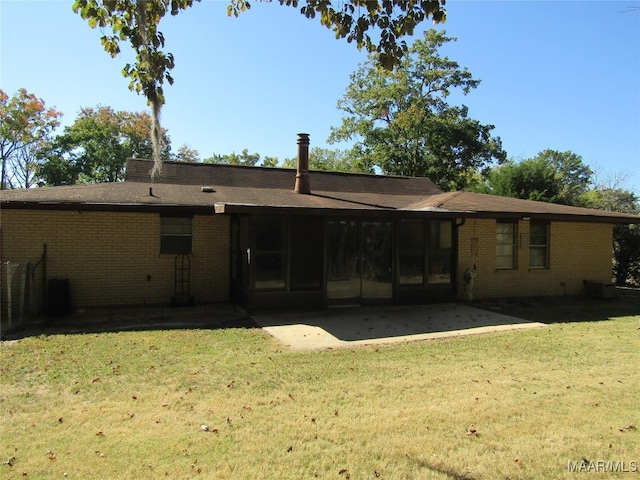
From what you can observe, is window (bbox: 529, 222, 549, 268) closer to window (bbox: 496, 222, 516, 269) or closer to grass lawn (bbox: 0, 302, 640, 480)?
window (bbox: 496, 222, 516, 269)

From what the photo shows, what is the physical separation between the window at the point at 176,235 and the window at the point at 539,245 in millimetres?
9815

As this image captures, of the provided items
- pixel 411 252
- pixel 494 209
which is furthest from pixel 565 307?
pixel 411 252

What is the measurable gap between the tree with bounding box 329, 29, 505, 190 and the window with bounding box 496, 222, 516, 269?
58.2 feet

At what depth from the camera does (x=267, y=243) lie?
9.47m

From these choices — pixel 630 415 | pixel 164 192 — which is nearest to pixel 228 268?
pixel 164 192

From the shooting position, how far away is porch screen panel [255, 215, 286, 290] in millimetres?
9398

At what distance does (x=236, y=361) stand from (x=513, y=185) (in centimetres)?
2030

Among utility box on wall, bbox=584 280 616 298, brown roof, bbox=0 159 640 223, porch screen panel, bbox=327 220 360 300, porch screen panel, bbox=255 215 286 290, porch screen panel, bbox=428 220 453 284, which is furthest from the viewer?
utility box on wall, bbox=584 280 616 298

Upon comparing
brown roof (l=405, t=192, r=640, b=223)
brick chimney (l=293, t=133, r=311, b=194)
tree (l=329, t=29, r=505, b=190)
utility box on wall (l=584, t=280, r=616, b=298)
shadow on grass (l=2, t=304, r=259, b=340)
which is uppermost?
tree (l=329, t=29, r=505, b=190)

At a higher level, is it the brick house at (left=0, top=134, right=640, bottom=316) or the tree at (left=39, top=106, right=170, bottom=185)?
the tree at (left=39, top=106, right=170, bottom=185)

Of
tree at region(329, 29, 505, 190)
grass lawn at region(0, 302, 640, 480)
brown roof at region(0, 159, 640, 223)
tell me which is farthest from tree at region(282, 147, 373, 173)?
grass lawn at region(0, 302, 640, 480)

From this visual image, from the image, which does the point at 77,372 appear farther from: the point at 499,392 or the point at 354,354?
the point at 499,392

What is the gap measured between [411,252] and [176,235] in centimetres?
593

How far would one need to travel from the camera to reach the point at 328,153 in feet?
173
